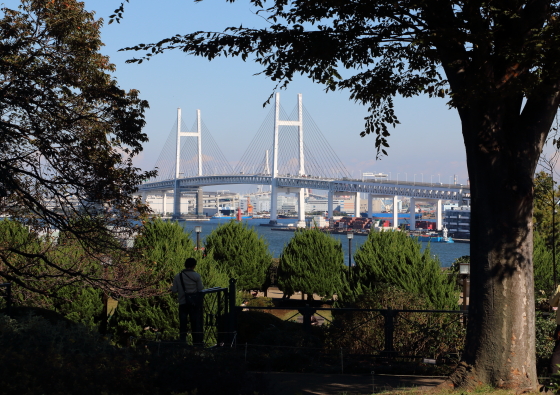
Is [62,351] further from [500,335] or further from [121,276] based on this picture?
[121,276]

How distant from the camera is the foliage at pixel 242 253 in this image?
23516mm

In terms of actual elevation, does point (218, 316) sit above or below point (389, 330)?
above

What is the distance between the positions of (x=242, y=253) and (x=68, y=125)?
1573 cm

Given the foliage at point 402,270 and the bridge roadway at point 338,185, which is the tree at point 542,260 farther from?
the bridge roadway at point 338,185

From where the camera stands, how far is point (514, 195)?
5449mm

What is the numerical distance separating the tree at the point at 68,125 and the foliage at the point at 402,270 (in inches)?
225

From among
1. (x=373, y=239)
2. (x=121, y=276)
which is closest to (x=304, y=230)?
(x=373, y=239)

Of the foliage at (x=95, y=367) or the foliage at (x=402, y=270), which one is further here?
the foliage at (x=402, y=270)

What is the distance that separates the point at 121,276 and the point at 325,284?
Result: 13.2 m

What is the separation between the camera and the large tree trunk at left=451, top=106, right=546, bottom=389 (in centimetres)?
543

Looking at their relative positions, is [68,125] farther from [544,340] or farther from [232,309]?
[544,340]

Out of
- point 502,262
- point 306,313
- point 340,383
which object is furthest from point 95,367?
point 306,313

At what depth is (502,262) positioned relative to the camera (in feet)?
17.8

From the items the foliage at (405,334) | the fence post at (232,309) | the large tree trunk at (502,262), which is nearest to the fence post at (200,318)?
the fence post at (232,309)
